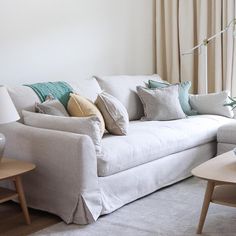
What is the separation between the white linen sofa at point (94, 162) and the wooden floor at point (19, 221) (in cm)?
7

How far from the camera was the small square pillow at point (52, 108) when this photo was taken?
10.4ft

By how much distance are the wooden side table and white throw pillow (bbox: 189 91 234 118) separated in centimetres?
217

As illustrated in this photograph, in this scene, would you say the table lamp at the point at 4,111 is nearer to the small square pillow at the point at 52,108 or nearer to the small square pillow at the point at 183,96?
the small square pillow at the point at 52,108

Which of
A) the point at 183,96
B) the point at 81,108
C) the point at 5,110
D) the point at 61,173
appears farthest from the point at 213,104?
the point at 5,110

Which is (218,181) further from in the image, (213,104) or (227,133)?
(213,104)

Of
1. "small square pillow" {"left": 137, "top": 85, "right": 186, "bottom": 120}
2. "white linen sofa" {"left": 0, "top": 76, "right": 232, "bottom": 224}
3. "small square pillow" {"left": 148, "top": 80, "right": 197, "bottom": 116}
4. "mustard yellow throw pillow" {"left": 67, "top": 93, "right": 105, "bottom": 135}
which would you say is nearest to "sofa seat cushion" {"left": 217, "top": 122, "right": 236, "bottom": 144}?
"white linen sofa" {"left": 0, "top": 76, "right": 232, "bottom": 224}

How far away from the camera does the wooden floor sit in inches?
107

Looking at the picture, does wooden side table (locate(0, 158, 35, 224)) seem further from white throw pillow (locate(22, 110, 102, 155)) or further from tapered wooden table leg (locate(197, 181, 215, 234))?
tapered wooden table leg (locate(197, 181, 215, 234))

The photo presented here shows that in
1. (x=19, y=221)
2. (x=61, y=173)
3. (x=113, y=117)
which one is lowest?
(x=19, y=221)

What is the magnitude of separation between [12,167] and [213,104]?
2.34 m

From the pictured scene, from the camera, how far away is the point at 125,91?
419 cm

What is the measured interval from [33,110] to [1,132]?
30 cm

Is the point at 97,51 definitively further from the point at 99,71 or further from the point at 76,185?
the point at 76,185

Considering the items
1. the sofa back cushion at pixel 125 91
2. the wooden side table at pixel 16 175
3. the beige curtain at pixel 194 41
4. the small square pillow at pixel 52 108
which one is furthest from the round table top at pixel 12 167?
the beige curtain at pixel 194 41
